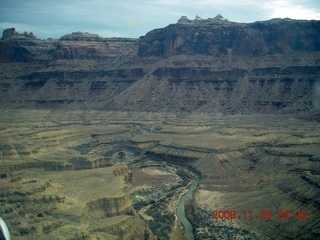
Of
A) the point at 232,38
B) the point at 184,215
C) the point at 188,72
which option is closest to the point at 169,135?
the point at 184,215

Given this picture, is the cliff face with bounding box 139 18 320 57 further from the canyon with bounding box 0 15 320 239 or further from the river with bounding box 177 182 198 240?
the river with bounding box 177 182 198 240

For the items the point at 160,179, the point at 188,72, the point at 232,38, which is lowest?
the point at 160,179

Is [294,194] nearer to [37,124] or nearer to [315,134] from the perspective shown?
[315,134]

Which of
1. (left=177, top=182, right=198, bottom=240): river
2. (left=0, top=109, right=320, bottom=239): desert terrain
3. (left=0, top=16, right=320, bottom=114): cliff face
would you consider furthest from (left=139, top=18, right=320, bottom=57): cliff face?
(left=177, top=182, right=198, bottom=240): river

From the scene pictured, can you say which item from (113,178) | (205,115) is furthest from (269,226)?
(205,115)


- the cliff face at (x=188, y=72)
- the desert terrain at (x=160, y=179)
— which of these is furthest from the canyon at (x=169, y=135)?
the cliff face at (x=188, y=72)

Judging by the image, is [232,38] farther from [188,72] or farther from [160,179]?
[160,179]
